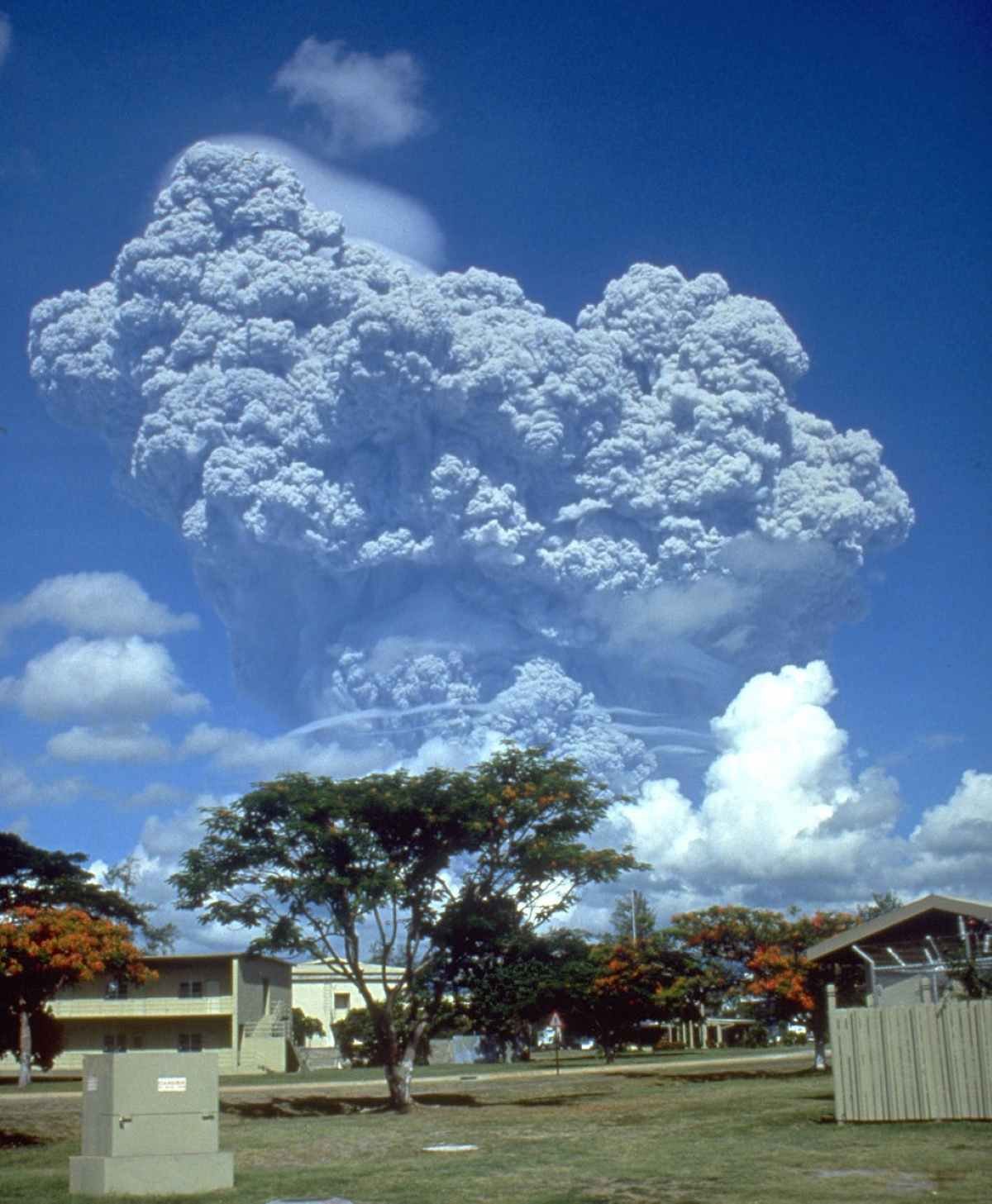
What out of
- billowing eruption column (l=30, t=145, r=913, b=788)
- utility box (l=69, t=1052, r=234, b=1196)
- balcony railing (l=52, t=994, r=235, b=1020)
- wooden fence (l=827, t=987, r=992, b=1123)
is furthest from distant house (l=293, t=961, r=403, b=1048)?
utility box (l=69, t=1052, r=234, b=1196)

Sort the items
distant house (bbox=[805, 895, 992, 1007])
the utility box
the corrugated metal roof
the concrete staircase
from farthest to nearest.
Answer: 1. the concrete staircase
2. the corrugated metal roof
3. distant house (bbox=[805, 895, 992, 1007])
4. the utility box

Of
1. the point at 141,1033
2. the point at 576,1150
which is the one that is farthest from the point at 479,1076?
the point at 576,1150

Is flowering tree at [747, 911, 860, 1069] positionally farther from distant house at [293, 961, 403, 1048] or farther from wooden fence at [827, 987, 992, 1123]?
distant house at [293, 961, 403, 1048]

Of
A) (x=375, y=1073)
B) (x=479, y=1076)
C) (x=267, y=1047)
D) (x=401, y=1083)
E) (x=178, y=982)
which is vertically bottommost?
(x=375, y=1073)

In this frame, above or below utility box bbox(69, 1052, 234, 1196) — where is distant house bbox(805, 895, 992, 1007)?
above

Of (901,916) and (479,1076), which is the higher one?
(901,916)

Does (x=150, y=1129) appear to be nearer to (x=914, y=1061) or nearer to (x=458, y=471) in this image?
(x=914, y=1061)
